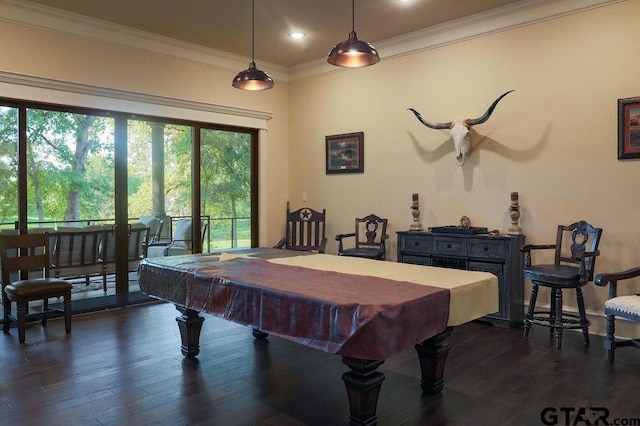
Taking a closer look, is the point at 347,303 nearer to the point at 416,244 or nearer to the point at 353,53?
the point at 353,53

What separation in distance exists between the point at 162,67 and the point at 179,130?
0.75 m

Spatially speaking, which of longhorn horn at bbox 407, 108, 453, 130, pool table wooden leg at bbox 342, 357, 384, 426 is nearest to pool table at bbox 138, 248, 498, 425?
pool table wooden leg at bbox 342, 357, 384, 426

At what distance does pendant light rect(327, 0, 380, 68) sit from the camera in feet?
9.78

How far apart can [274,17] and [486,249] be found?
124 inches

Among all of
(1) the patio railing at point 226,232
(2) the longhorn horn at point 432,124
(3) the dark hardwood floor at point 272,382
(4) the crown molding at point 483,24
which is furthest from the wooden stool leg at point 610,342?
(1) the patio railing at point 226,232

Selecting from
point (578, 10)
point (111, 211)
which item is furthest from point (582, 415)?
point (111, 211)

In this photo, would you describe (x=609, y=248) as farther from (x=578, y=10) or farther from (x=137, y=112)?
(x=137, y=112)

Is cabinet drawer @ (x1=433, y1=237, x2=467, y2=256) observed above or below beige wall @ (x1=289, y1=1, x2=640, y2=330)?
below

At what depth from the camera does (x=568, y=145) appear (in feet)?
13.9

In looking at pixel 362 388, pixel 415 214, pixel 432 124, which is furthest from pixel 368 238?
pixel 362 388

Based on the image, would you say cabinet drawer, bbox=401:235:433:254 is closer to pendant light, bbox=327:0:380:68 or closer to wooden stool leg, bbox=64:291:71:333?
pendant light, bbox=327:0:380:68

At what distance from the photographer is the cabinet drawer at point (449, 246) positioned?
4.51m

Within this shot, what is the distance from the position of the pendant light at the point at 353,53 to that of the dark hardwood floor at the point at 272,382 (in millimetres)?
2131

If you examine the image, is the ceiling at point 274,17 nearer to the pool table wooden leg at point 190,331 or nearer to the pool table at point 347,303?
the pool table at point 347,303
